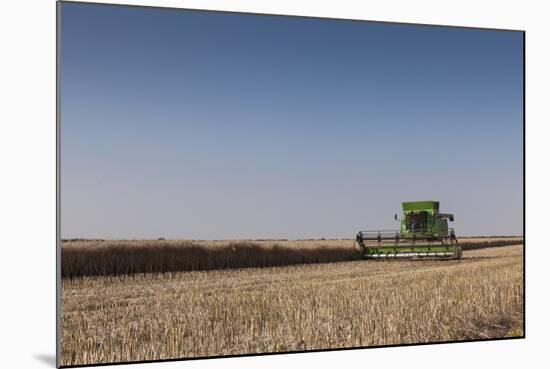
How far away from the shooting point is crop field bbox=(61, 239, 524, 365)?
24.5 feet

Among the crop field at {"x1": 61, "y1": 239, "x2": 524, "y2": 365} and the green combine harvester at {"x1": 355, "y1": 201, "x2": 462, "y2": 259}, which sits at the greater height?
the green combine harvester at {"x1": 355, "y1": 201, "x2": 462, "y2": 259}

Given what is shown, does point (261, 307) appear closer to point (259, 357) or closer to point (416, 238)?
point (259, 357)

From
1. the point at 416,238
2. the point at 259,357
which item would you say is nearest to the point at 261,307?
the point at 259,357

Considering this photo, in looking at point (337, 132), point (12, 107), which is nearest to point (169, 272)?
point (337, 132)

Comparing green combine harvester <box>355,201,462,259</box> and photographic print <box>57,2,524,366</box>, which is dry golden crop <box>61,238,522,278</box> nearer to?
photographic print <box>57,2,524,366</box>

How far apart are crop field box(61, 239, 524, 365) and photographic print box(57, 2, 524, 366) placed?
0.02 m

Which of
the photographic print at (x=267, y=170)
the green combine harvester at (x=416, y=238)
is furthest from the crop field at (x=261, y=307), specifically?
the green combine harvester at (x=416, y=238)

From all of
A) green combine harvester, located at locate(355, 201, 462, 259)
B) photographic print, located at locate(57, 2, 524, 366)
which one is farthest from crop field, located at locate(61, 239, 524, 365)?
green combine harvester, located at locate(355, 201, 462, 259)

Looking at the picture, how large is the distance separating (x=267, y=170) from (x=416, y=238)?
15.9 feet

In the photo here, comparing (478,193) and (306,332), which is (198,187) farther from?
(478,193)

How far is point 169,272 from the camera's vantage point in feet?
32.2

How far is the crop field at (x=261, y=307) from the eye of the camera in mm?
7473

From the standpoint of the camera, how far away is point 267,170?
325 inches

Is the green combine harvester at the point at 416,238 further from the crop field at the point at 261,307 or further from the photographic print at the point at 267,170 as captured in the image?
the crop field at the point at 261,307
